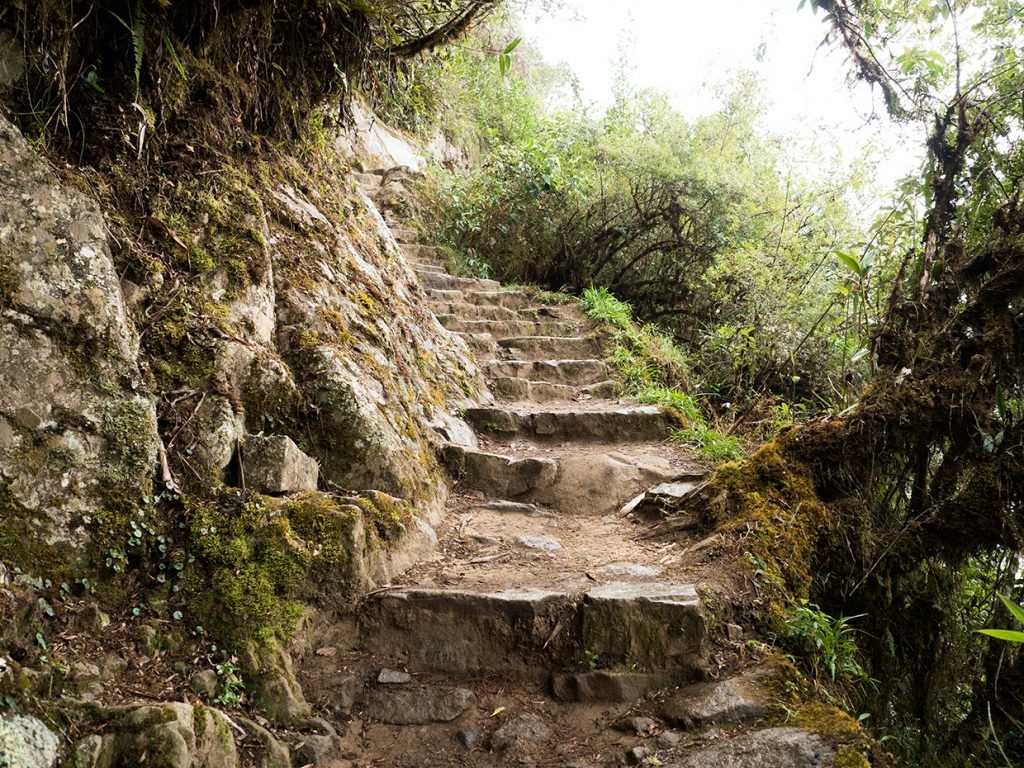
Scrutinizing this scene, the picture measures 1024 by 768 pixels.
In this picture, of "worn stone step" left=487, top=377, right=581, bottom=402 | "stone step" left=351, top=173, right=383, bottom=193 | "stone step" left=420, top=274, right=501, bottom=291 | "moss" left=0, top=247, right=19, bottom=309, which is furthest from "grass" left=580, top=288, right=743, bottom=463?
"stone step" left=351, top=173, right=383, bottom=193

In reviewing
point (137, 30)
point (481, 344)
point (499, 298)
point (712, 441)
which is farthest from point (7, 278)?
point (499, 298)

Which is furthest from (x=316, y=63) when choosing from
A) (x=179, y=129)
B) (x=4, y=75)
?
(x=4, y=75)

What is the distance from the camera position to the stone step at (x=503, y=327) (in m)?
6.61

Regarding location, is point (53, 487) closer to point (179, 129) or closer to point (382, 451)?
point (382, 451)

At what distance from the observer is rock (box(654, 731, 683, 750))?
6.69 ft

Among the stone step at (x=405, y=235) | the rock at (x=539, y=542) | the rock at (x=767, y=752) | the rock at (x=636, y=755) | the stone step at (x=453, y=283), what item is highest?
the stone step at (x=405, y=235)

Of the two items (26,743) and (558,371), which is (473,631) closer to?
(26,743)

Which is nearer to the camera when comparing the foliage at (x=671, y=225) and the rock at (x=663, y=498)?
the rock at (x=663, y=498)

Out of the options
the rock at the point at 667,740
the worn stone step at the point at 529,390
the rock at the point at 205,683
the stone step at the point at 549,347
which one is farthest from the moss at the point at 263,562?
the stone step at the point at 549,347

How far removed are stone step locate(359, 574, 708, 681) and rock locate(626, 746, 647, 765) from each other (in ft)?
1.15

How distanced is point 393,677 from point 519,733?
20.6 inches

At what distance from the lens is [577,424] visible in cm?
473

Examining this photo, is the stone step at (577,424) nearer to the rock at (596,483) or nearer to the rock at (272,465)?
the rock at (596,483)

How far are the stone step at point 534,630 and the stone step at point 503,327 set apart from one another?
4.27 m
